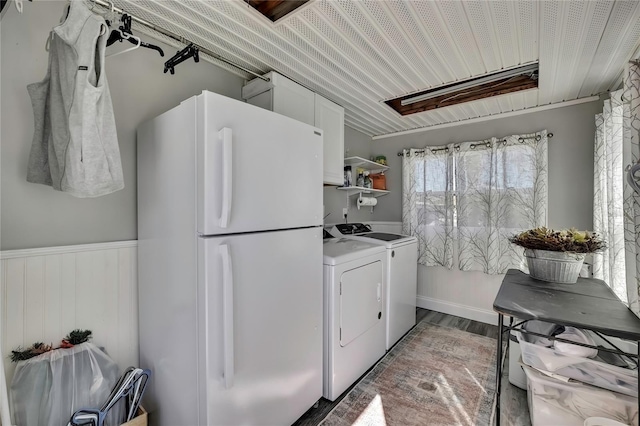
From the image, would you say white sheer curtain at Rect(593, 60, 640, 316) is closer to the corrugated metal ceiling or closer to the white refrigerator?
the corrugated metal ceiling

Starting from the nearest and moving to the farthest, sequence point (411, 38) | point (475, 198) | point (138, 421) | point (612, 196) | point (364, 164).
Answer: point (138, 421) < point (411, 38) < point (612, 196) < point (475, 198) < point (364, 164)

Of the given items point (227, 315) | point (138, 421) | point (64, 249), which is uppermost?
point (64, 249)

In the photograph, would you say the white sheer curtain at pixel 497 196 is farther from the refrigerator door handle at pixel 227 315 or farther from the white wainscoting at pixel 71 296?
the white wainscoting at pixel 71 296

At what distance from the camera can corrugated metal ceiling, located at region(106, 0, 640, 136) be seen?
148 cm

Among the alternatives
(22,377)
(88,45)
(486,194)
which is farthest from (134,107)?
(486,194)

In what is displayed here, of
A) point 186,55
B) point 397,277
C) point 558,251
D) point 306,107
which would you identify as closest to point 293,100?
point 306,107

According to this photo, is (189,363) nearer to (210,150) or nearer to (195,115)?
(210,150)

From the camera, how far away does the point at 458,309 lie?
3416 millimetres

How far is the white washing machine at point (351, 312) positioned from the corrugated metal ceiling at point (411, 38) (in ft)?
4.70

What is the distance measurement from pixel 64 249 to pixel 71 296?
25cm

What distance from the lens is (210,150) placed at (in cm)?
120

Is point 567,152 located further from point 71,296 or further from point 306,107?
point 71,296

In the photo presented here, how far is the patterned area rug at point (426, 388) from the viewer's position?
5.87 feet

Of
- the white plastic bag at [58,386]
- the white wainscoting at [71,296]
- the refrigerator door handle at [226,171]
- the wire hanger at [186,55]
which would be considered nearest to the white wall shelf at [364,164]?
the wire hanger at [186,55]
